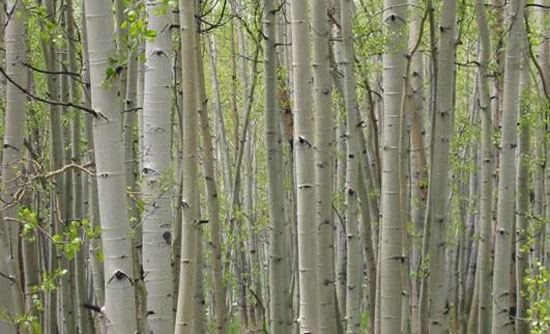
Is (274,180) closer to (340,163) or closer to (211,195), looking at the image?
(211,195)

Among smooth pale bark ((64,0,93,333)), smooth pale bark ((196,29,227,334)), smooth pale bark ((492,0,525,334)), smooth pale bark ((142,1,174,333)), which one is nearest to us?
smooth pale bark ((142,1,174,333))

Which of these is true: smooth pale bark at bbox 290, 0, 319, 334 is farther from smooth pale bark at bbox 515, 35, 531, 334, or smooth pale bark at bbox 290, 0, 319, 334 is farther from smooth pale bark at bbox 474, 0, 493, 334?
smooth pale bark at bbox 515, 35, 531, 334

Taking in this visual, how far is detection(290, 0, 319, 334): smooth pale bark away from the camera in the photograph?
3.86 meters

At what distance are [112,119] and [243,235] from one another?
A: 7.52 meters

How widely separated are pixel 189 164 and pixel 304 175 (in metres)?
0.96

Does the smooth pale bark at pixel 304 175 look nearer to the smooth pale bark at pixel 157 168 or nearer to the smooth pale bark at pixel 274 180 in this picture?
the smooth pale bark at pixel 157 168

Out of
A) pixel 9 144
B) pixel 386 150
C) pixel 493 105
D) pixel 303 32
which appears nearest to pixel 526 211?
pixel 493 105

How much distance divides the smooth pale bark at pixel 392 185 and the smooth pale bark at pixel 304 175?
0.65 metres

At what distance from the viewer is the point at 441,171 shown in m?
4.75

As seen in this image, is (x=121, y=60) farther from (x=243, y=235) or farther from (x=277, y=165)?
(x=243, y=235)

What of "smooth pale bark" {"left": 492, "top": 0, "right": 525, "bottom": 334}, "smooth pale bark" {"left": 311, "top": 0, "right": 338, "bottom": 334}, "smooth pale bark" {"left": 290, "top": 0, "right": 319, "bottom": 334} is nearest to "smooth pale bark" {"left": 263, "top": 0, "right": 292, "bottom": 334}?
"smooth pale bark" {"left": 311, "top": 0, "right": 338, "bottom": 334}

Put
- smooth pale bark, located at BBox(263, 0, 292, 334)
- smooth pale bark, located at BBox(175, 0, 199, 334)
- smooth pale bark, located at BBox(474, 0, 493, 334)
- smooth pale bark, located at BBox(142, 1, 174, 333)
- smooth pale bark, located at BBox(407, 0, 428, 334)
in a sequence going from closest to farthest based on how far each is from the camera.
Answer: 1. smooth pale bark, located at BBox(175, 0, 199, 334)
2. smooth pale bark, located at BBox(142, 1, 174, 333)
3. smooth pale bark, located at BBox(263, 0, 292, 334)
4. smooth pale bark, located at BBox(474, 0, 493, 334)
5. smooth pale bark, located at BBox(407, 0, 428, 334)

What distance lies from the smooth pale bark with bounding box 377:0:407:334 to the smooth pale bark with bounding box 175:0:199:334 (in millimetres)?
1552

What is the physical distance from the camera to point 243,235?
1027 cm
